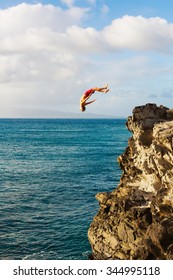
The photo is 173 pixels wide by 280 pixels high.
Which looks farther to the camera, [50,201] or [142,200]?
[50,201]

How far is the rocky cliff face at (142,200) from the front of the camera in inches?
1035

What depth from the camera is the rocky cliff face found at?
Answer: 26.3 m

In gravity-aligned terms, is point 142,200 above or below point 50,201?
above

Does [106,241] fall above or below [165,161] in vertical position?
below

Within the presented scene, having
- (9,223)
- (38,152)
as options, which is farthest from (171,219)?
(38,152)

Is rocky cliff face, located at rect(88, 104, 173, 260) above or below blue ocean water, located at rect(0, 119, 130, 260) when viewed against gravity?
above

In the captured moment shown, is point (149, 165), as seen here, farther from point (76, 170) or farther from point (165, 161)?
point (76, 170)

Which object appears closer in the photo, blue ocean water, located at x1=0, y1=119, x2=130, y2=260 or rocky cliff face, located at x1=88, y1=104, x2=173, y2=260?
rocky cliff face, located at x1=88, y1=104, x2=173, y2=260

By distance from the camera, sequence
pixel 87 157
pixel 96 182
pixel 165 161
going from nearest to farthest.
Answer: pixel 165 161, pixel 96 182, pixel 87 157

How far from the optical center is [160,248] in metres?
25.2

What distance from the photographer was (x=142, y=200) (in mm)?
30078

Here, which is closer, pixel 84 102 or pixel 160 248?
pixel 84 102
